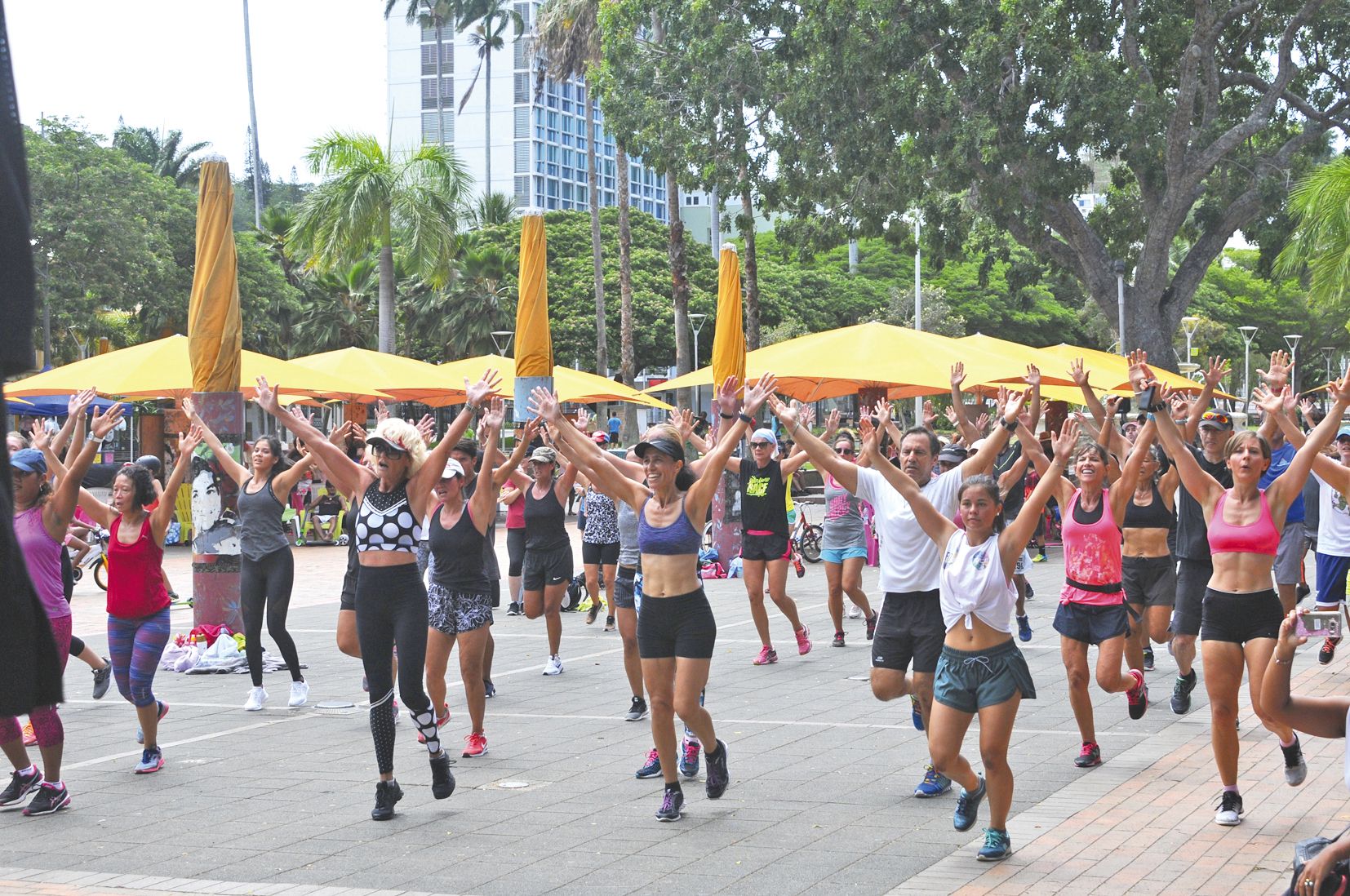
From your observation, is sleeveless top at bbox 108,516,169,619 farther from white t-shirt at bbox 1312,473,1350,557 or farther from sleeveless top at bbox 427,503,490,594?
white t-shirt at bbox 1312,473,1350,557

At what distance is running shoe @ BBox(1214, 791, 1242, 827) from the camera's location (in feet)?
21.7

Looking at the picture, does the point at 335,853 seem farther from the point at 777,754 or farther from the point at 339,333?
the point at 339,333

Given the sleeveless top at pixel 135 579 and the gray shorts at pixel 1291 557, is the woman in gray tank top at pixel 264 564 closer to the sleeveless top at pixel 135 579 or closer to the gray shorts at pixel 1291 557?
the sleeveless top at pixel 135 579

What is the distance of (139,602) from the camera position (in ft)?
27.4

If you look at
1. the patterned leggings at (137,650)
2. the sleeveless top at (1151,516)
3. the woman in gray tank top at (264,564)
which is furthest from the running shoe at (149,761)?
the sleeveless top at (1151,516)

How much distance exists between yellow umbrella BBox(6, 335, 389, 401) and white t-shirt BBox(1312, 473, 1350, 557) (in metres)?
11.1

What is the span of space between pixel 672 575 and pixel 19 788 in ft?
12.0

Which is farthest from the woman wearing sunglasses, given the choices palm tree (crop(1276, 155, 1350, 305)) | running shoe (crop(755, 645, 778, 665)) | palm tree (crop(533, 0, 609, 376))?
palm tree (crop(533, 0, 609, 376))

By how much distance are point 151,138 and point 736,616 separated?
66566 millimetres

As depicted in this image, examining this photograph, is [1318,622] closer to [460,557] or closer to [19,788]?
[460,557]

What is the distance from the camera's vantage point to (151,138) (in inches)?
2904

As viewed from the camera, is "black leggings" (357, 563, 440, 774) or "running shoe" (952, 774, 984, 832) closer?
"running shoe" (952, 774, 984, 832)

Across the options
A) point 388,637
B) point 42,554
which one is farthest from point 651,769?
point 42,554

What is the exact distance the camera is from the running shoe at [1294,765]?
7.14 metres
